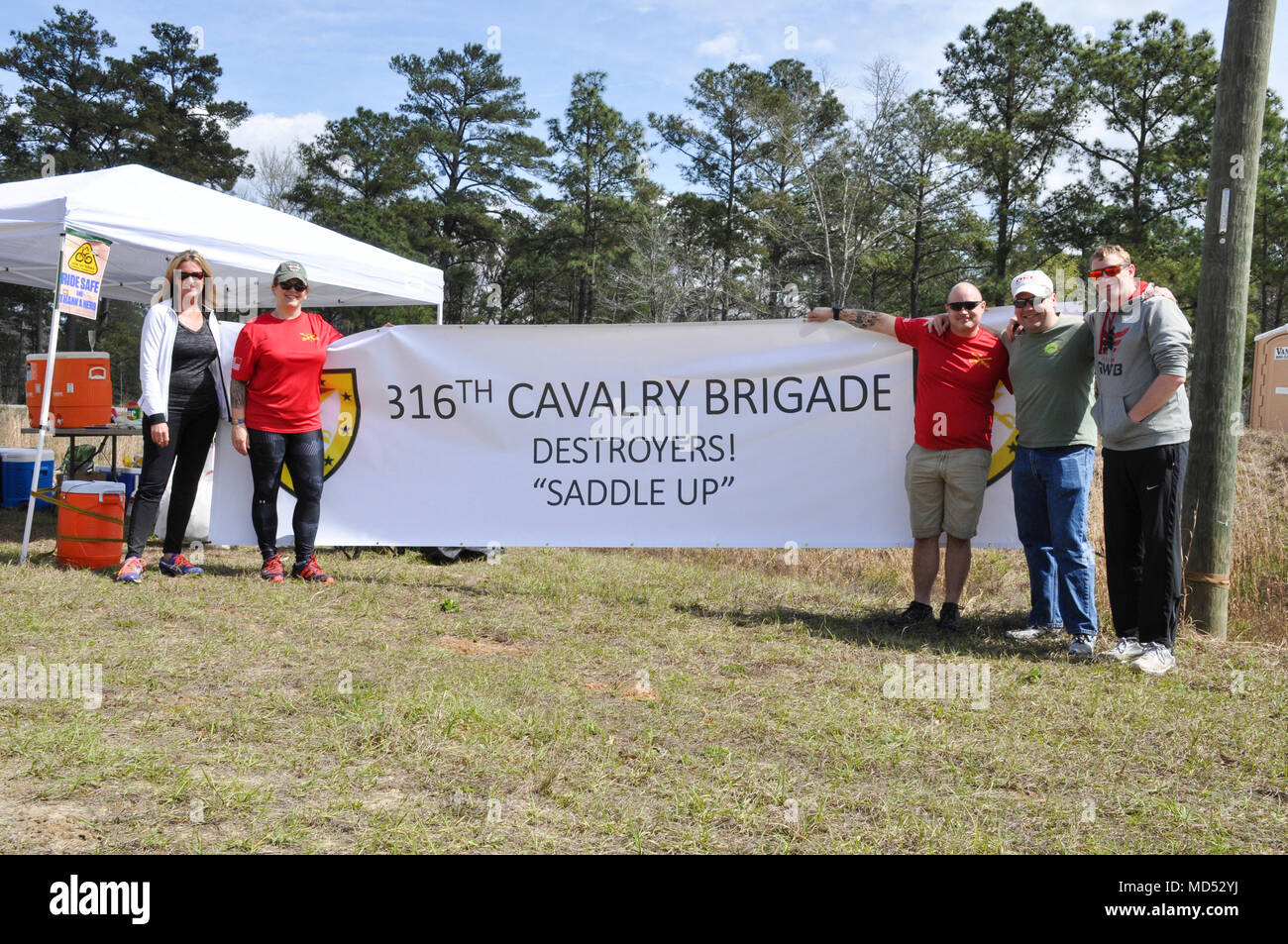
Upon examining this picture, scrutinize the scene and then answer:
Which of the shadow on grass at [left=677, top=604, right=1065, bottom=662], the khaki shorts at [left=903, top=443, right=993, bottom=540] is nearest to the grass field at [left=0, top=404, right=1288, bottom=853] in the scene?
the shadow on grass at [left=677, top=604, right=1065, bottom=662]

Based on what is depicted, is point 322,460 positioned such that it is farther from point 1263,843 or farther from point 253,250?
point 1263,843

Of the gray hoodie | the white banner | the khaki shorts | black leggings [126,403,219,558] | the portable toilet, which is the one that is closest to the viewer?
the gray hoodie

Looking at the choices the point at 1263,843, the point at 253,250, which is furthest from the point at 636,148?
the point at 1263,843

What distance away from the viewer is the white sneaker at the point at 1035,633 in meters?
5.70

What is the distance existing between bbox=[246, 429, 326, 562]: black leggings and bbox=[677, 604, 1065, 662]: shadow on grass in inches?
105

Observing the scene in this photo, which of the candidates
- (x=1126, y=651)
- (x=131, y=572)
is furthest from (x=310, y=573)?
(x=1126, y=651)

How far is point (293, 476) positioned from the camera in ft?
22.6

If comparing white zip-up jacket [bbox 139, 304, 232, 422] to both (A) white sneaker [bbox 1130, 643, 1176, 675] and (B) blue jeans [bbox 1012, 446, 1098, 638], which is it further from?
(A) white sneaker [bbox 1130, 643, 1176, 675]

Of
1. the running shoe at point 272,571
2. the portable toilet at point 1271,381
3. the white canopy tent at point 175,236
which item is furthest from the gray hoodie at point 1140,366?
the portable toilet at point 1271,381

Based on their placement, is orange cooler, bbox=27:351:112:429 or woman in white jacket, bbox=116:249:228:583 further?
orange cooler, bbox=27:351:112:429

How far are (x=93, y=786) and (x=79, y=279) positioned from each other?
5.50 meters

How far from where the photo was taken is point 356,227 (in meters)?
38.1

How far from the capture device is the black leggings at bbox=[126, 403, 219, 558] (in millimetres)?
6805

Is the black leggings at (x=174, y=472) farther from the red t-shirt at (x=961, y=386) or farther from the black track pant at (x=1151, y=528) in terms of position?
the black track pant at (x=1151, y=528)
